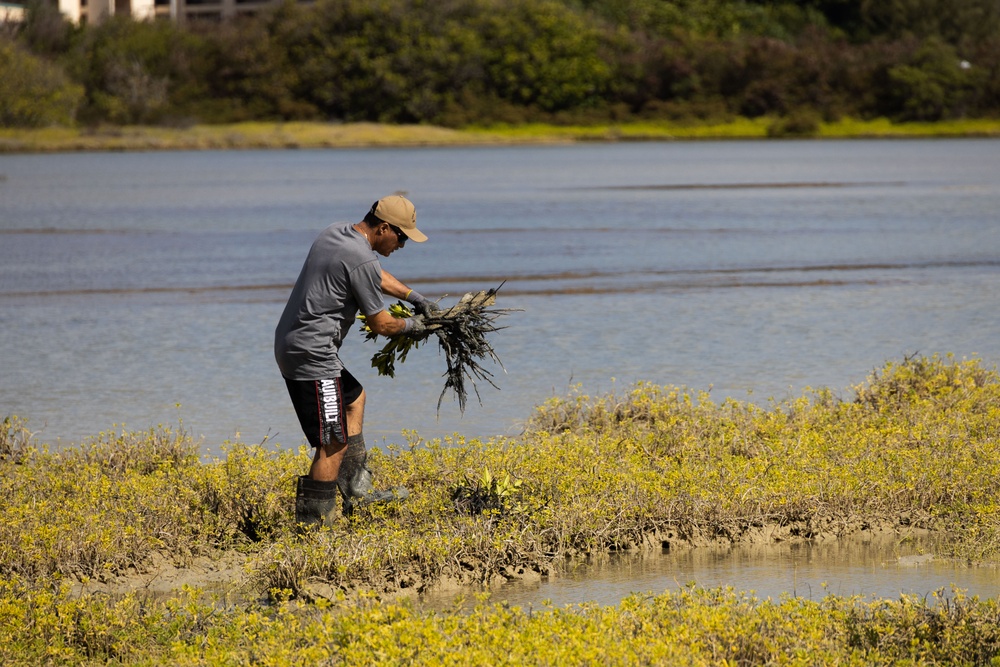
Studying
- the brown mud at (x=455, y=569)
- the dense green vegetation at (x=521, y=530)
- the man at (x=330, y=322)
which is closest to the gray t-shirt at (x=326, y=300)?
the man at (x=330, y=322)

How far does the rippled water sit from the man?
285 cm

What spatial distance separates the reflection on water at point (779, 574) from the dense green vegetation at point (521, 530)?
0.43 feet

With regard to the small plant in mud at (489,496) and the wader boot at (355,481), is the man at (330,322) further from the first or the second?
the small plant in mud at (489,496)

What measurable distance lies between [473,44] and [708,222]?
7228 centimetres

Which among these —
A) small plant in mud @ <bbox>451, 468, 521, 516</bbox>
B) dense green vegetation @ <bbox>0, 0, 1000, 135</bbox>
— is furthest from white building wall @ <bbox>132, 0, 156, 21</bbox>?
small plant in mud @ <bbox>451, 468, 521, 516</bbox>

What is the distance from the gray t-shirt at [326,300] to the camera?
677 centimetres

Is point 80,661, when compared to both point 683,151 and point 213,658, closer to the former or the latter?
point 213,658

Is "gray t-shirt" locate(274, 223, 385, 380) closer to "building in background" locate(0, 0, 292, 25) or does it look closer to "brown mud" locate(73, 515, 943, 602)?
"brown mud" locate(73, 515, 943, 602)

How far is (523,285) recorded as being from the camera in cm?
1959

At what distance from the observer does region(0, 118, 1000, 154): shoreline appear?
83875 millimetres

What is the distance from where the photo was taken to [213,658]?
550 centimetres

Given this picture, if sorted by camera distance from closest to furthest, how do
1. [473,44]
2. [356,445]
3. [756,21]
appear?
[356,445], [473,44], [756,21]

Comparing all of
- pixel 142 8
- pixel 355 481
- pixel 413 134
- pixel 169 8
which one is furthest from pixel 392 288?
pixel 169 8

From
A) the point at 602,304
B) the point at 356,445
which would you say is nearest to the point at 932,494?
the point at 356,445
